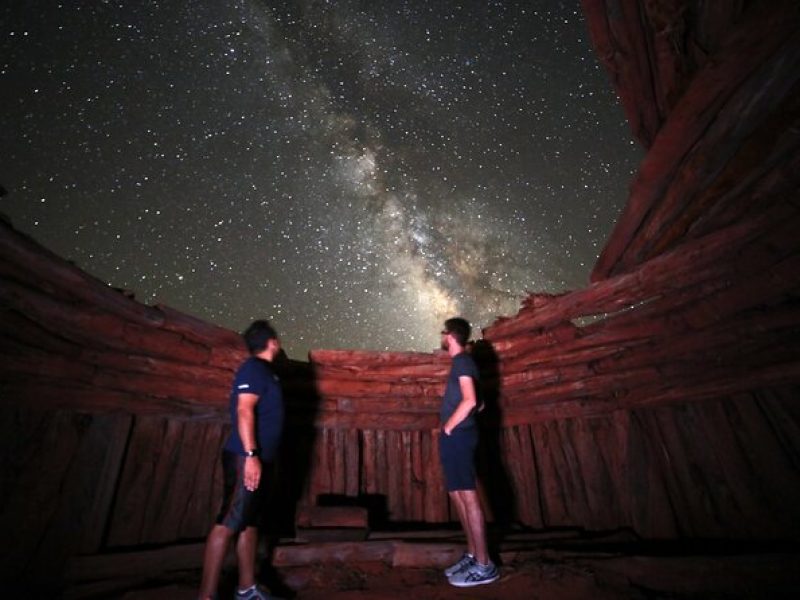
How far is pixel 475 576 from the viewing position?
143 inches

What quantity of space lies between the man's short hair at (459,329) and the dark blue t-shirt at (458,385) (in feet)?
0.85

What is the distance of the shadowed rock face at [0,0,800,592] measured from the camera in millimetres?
A: 3330

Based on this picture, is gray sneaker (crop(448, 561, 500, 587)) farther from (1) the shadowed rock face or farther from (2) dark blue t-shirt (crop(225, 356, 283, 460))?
(1) the shadowed rock face

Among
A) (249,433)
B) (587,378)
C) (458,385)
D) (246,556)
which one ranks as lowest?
(246,556)

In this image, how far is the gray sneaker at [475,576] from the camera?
362cm

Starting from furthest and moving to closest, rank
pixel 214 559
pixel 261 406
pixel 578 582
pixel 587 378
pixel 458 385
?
pixel 587 378
pixel 458 385
pixel 261 406
pixel 578 582
pixel 214 559

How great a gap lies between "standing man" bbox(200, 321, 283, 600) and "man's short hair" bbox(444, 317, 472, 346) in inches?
76.7

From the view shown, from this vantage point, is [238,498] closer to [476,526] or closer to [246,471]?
[246,471]

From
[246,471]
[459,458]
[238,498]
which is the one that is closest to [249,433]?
[246,471]

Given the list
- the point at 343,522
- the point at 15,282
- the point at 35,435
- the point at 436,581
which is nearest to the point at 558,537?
the point at 436,581

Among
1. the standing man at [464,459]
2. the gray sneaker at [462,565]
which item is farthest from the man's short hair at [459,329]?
the gray sneaker at [462,565]

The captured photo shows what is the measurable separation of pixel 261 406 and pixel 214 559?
1.18 meters

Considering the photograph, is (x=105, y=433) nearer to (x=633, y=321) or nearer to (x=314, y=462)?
(x=314, y=462)

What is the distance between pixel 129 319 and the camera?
4.46 meters
